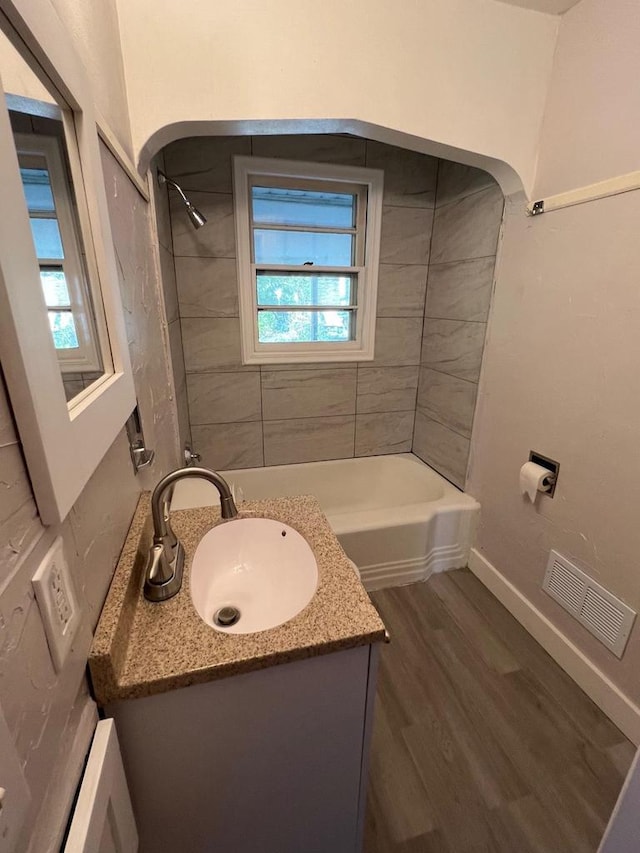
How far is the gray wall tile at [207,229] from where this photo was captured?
1991 millimetres

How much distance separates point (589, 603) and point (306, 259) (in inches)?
87.7

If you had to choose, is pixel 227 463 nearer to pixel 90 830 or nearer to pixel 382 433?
pixel 382 433

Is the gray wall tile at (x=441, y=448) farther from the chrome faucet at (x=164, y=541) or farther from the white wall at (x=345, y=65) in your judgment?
the chrome faucet at (x=164, y=541)

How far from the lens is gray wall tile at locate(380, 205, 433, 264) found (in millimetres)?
2258

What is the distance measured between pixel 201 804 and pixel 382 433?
7.15 feet

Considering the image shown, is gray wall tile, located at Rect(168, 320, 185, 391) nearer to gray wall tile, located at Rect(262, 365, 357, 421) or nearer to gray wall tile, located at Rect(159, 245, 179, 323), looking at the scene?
gray wall tile, located at Rect(159, 245, 179, 323)

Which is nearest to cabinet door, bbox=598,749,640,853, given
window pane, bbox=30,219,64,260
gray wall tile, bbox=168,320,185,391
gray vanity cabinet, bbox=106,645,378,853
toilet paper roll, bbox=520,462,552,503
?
gray vanity cabinet, bbox=106,645,378,853

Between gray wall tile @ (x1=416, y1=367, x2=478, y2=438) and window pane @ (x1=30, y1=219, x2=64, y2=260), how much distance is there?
6.15 feet

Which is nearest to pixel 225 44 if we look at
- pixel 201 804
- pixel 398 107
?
pixel 398 107

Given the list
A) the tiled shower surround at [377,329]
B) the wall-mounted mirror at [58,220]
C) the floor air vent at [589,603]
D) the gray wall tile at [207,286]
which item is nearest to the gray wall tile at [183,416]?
the tiled shower surround at [377,329]

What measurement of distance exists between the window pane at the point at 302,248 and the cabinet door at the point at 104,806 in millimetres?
2210

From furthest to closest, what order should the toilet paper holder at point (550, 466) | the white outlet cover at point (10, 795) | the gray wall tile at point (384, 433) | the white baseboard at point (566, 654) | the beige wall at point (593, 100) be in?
the gray wall tile at point (384, 433) → the toilet paper holder at point (550, 466) → the white baseboard at point (566, 654) → the beige wall at point (593, 100) → the white outlet cover at point (10, 795)

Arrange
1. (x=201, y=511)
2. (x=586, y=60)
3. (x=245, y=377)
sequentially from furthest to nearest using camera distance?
(x=245, y=377) → (x=586, y=60) → (x=201, y=511)

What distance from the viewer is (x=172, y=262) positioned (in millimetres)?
2000
